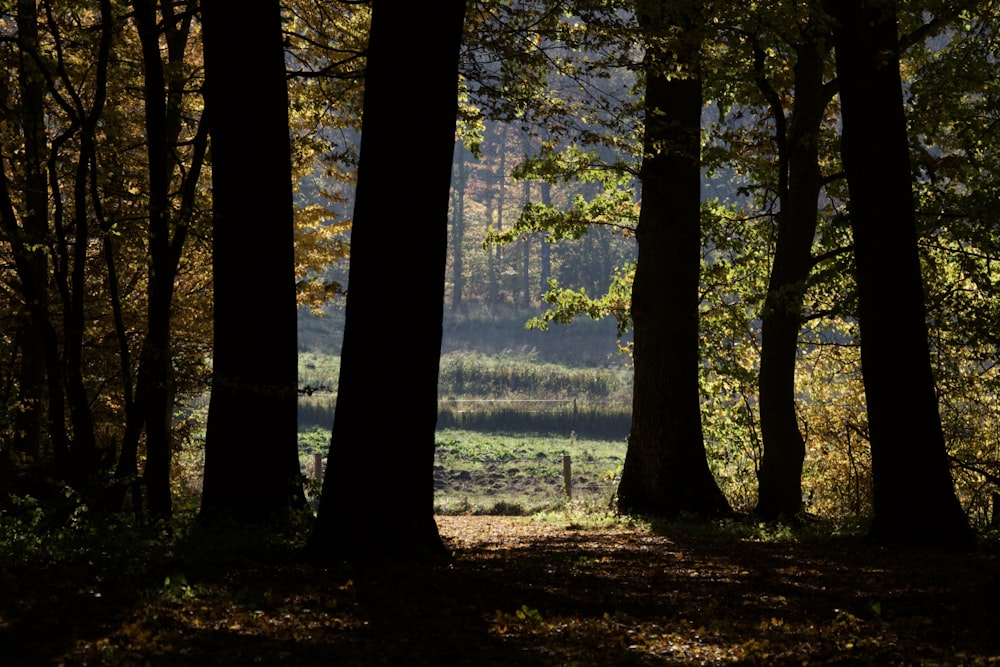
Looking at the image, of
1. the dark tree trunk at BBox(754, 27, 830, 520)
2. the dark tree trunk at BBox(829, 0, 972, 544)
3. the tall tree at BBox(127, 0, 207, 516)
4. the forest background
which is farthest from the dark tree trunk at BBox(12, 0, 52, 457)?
the dark tree trunk at BBox(754, 27, 830, 520)

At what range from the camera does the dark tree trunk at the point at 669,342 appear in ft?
40.5

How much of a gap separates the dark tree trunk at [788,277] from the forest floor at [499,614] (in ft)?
19.8

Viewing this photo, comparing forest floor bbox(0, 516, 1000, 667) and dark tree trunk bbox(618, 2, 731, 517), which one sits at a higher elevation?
dark tree trunk bbox(618, 2, 731, 517)

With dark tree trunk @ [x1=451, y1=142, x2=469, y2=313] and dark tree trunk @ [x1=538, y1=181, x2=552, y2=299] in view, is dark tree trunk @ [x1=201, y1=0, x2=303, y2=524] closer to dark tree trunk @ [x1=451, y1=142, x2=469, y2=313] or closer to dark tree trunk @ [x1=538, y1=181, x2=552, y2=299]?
dark tree trunk @ [x1=451, y1=142, x2=469, y2=313]

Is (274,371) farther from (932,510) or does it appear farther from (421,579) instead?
(932,510)

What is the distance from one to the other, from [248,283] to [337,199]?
33.9 ft

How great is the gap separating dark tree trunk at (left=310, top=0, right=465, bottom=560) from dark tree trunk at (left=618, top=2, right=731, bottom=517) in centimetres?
648

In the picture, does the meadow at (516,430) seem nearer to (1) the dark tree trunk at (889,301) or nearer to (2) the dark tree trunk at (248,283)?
(1) the dark tree trunk at (889,301)

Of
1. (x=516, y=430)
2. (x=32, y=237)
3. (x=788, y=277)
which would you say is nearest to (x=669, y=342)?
(x=788, y=277)

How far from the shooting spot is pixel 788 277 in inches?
498

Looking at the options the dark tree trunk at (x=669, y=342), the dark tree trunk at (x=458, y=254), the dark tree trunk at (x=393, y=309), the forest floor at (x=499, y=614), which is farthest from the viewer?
the dark tree trunk at (x=458, y=254)

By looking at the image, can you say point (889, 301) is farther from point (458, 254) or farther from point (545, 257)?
point (545, 257)

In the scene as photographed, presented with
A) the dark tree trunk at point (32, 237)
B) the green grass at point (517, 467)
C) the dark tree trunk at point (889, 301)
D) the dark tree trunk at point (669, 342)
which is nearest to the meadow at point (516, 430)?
the green grass at point (517, 467)

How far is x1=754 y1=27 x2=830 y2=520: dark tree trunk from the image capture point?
41.1 ft
